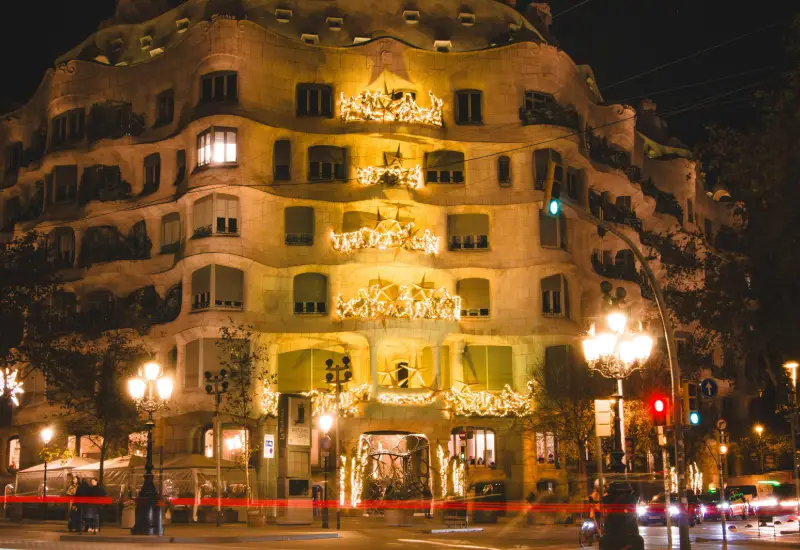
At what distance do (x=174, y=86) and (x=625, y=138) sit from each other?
2535cm

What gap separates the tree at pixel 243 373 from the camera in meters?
48.5

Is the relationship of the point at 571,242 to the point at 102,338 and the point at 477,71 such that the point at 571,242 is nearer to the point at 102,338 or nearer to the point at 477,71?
the point at 477,71

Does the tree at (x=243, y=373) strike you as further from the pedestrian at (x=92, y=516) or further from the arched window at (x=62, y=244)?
the pedestrian at (x=92, y=516)

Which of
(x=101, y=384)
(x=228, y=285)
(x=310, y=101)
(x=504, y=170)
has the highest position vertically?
(x=310, y=101)

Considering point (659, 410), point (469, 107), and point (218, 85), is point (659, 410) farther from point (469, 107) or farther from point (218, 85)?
point (218, 85)

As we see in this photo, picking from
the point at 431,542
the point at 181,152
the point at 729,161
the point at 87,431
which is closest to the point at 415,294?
the point at 181,152

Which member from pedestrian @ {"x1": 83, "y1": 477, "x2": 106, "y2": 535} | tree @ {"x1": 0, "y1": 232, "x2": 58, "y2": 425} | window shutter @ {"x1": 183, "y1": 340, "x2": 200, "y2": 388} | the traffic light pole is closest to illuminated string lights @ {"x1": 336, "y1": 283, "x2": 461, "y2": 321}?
window shutter @ {"x1": 183, "y1": 340, "x2": 200, "y2": 388}

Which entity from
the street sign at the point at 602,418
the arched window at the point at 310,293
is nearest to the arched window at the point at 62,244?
the arched window at the point at 310,293

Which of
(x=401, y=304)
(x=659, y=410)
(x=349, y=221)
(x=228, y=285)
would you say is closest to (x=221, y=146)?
(x=228, y=285)

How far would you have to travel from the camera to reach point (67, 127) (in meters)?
57.6

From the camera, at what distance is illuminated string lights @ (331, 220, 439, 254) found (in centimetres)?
5072

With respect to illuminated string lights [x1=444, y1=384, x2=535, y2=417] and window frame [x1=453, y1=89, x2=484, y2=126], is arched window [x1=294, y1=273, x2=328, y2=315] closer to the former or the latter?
illuminated string lights [x1=444, y1=384, x2=535, y2=417]

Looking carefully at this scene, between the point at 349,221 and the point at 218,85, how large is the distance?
352 inches

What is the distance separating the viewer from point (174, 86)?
5534 centimetres
